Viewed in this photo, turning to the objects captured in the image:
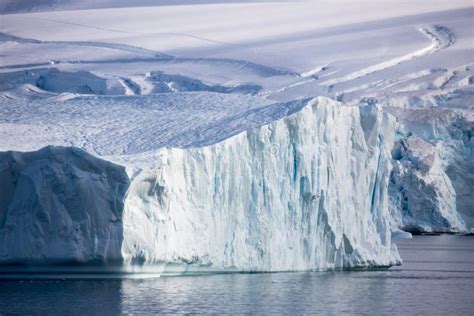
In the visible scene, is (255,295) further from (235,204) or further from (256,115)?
(256,115)

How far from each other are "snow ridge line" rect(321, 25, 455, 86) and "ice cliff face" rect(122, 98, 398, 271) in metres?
16.3

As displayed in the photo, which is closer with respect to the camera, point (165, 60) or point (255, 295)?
point (255, 295)

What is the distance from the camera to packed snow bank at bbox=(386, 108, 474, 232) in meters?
33.1

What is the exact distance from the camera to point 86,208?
1714 cm

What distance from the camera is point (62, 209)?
17.2 metres

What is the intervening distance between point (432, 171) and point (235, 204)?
15.3 m

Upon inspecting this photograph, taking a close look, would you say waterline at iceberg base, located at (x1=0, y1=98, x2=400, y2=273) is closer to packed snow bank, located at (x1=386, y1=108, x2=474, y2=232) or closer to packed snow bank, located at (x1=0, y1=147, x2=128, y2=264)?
packed snow bank, located at (x1=0, y1=147, x2=128, y2=264)

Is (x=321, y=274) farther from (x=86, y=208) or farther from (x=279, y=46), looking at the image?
(x=279, y=46)

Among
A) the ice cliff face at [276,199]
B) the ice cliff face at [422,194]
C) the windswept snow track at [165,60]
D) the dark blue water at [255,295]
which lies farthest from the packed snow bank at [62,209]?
the windswept snow track at [165,60]

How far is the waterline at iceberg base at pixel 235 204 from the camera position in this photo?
1709cm

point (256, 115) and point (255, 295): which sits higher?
point (256, 115)

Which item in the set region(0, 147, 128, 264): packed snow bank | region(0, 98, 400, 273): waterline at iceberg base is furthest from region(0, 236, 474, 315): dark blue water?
region(0, 147, 128, 264): packed snow bank

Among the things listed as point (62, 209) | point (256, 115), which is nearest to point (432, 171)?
point (256, 115)

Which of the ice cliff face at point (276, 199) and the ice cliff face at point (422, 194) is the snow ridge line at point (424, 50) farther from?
the ice cliff face at point (276, 199)
